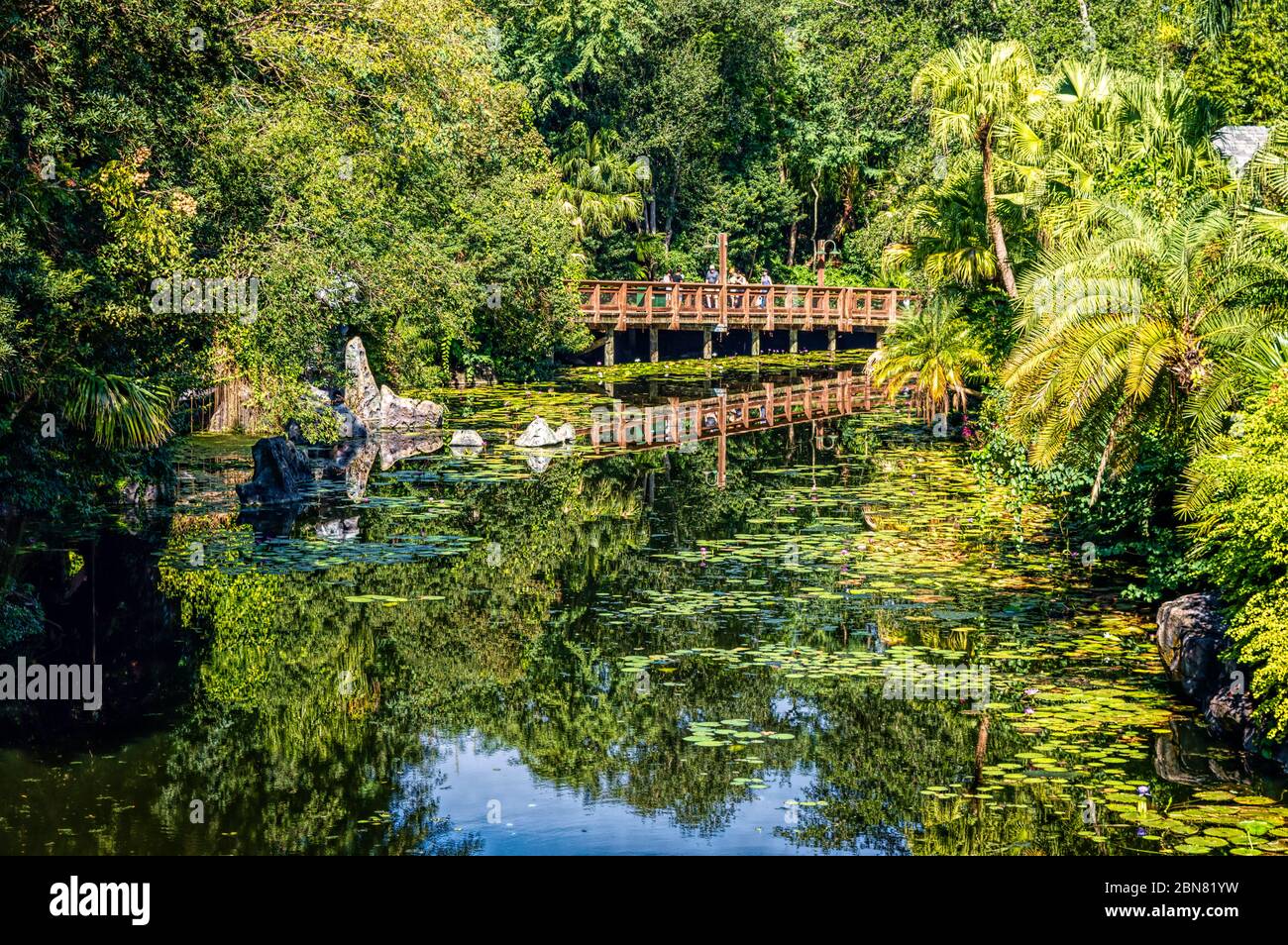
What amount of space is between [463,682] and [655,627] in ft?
8.29

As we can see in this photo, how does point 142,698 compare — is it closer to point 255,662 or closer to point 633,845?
point 255,662

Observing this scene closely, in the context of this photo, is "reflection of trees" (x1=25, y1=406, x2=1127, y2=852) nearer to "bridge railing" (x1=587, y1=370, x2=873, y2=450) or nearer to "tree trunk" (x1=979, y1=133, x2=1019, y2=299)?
"tree trunk" (x1=979, y1=133, x2=1019, y2=299)

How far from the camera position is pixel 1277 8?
3766 cm

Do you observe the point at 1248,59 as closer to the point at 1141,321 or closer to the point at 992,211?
the point at 992,211

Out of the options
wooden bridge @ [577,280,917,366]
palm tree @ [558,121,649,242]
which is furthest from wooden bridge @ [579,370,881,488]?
palm tree @ [558,121,649,242]

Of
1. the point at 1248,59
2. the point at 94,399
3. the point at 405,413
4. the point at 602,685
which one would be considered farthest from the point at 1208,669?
the point at 1248,59

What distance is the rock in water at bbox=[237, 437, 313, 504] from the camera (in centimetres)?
2367

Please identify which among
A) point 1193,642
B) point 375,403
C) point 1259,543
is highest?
point 1259,543

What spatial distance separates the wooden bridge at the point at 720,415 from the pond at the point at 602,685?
6.16 metres

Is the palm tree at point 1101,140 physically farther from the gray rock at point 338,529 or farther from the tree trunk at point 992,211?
the gray rock at point 338,529

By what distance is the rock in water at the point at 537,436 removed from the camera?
97.8ft

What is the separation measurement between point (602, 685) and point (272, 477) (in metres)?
10.9

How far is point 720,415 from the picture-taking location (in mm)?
35969
